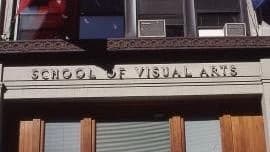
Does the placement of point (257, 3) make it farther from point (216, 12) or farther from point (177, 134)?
point (177, 134)

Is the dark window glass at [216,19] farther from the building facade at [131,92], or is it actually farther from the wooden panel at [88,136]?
the wooden panel at [88,136]

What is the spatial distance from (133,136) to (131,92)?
0.97 meters

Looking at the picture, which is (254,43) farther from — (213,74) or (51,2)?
(51,2)

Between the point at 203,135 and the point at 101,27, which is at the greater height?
the point at 101,27

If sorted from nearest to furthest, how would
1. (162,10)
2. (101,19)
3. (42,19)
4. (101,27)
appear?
(42,19) < (101,27) < (101,19) < (162,10)

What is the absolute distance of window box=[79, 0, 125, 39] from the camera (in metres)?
13.6

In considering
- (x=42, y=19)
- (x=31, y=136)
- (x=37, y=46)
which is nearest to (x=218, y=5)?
(x=42, y=19)

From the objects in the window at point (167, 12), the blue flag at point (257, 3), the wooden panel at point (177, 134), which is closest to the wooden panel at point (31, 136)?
the wooden panel at point (177, 134)

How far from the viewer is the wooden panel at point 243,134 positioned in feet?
41.7

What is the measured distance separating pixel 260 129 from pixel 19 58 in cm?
552

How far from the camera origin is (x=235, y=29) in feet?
44.1

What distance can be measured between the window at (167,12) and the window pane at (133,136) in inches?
89.4

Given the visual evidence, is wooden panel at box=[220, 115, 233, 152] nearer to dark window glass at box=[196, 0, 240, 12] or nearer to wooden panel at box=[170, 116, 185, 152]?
wooden panel at box=[170, 116, 185, 152]

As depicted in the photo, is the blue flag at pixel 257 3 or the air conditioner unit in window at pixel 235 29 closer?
the blue flag at pixel 257 3
